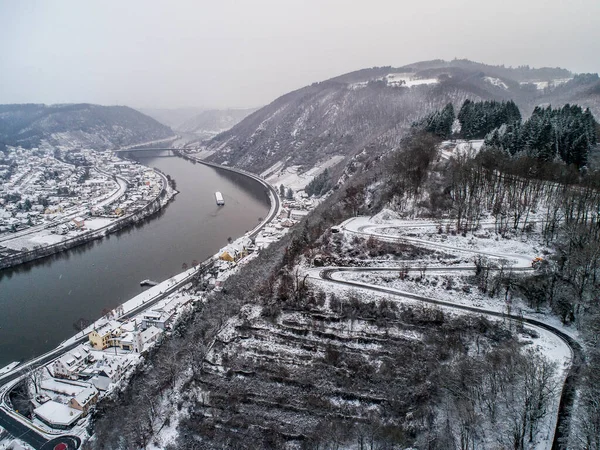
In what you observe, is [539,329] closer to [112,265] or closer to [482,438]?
[482,438]

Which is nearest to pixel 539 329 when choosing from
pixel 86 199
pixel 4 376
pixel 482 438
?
pixel 482 438

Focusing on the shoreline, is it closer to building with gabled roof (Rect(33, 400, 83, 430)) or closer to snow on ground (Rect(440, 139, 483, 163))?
building with gabled roof (Rect(33, 400, 83, 430))

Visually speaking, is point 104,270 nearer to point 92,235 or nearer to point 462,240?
point 92,235

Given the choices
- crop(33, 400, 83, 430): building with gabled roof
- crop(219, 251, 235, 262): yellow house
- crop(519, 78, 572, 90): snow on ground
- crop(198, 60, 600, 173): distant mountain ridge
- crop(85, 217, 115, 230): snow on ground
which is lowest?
crop(33, 400, 83, 430): building with gabled roof

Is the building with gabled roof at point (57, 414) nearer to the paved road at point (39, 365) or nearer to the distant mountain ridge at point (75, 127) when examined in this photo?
the paved road at point (39, 365)

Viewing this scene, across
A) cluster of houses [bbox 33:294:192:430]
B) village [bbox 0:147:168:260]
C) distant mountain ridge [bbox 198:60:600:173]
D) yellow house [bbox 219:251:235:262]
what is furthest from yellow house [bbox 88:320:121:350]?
distant mountain ridge [bbox 198:60:600:173]

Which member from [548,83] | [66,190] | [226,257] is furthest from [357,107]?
[226,257]
